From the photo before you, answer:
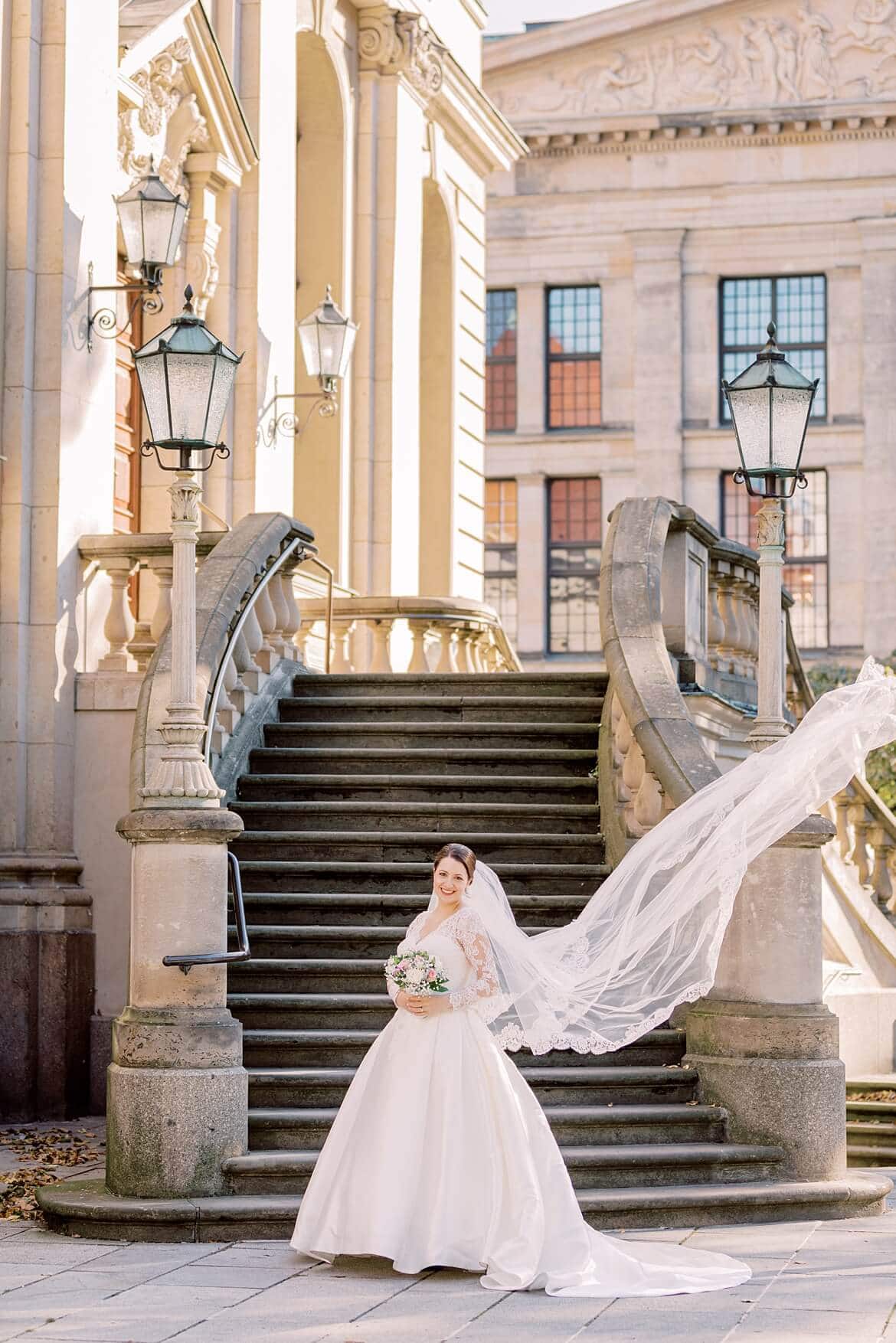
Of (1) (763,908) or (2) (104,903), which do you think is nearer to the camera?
(1) (763,908)

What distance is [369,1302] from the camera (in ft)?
27.3

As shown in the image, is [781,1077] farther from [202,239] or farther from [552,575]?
[552,575]

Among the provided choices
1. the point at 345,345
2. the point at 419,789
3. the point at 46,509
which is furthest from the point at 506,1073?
the point at 345,345

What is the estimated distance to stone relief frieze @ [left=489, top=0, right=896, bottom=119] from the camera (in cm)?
4719

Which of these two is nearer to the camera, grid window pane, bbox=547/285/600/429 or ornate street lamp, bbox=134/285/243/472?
ornate street lamp, bbox=134/285/243/472

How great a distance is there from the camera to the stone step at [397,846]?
1312 cm

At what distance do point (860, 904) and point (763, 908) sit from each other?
6.24 metres

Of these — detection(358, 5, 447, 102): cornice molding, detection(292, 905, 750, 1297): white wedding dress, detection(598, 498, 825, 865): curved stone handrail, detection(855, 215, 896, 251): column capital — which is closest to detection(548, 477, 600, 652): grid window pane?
detection(855, 215, 896, 251): column capital

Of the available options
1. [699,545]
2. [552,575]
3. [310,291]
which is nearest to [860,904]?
[699,545]

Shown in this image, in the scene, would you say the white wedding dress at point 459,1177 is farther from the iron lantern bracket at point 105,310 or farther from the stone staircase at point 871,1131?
the iron lantern bracket at point 105,310

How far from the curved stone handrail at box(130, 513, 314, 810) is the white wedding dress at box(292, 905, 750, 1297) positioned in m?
2.27

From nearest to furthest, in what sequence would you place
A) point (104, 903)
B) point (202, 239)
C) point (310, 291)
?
point (104, 903) → point (202, 239) → point (310, 291)

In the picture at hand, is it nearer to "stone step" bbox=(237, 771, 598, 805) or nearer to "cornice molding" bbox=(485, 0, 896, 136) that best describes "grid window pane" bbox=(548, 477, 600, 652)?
"cornice molding" bbox=(485, 0, 896, 136)

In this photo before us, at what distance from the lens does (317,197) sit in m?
22.5
